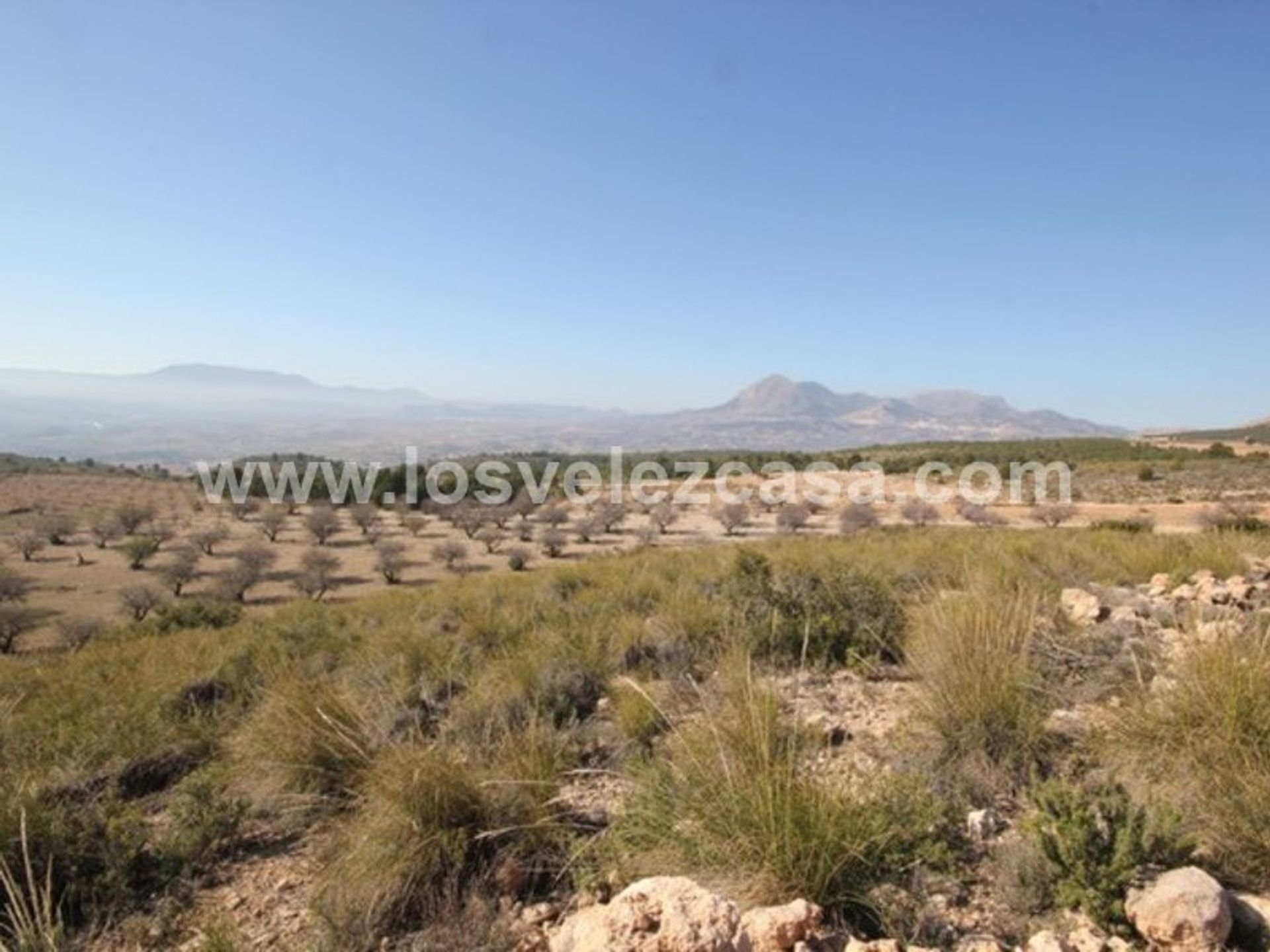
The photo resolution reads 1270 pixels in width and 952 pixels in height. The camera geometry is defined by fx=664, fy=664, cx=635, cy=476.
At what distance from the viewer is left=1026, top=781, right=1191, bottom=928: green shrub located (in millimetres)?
2230

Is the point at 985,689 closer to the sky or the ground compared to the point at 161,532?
closer to the sky

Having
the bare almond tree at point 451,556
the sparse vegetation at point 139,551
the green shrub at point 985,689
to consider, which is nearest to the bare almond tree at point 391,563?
the bare almond tree at point 451,556

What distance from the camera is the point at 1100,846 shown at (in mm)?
2369

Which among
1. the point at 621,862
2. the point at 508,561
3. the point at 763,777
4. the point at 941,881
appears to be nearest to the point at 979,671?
the point at 941,881

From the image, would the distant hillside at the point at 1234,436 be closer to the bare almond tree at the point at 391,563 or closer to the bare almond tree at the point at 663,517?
the bare almond tree at the point at 663,517

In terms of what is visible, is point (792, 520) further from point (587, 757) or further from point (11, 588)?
point (11, 588)

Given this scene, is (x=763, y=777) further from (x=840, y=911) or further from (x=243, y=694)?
(x=243, y=694)

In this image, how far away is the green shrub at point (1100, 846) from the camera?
7.32 ft

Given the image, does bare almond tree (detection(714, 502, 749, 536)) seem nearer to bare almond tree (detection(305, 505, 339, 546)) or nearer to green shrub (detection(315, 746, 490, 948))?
bare almond tree (detection(305, 505, 339, 546))

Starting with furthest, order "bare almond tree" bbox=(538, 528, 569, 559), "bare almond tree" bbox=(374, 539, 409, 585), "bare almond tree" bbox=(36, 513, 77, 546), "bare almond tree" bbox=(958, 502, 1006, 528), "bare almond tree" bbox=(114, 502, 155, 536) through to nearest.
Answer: "bare almond tree" bbox=(114, 502, 155, 536), "bare almond tree" bbox=(36, 513, 77, 546), "bare almond tree" bbox=(538, 528, 569, 559), "bare almond tree" bbox=(958, 502, 1006, 528), "bare almond tree" bbox=(374, 539, 409, 585)

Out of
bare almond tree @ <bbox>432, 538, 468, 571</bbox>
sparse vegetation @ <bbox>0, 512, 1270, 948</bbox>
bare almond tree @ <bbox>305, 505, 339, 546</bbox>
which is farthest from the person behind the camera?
bare almond tree @ <bbox>305, 505, 339, 546</bbox>

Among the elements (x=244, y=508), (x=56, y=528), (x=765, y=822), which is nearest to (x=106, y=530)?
(x=56, y=528)

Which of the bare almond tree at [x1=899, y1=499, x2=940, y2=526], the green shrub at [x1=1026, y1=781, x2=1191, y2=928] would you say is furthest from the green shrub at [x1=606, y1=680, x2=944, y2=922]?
the bare almond tree at [x1=899, y1=499, x2=940, y2=526]

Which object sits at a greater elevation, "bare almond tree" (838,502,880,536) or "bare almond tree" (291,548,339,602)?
"bare almond tree" (838,502,880,536)
